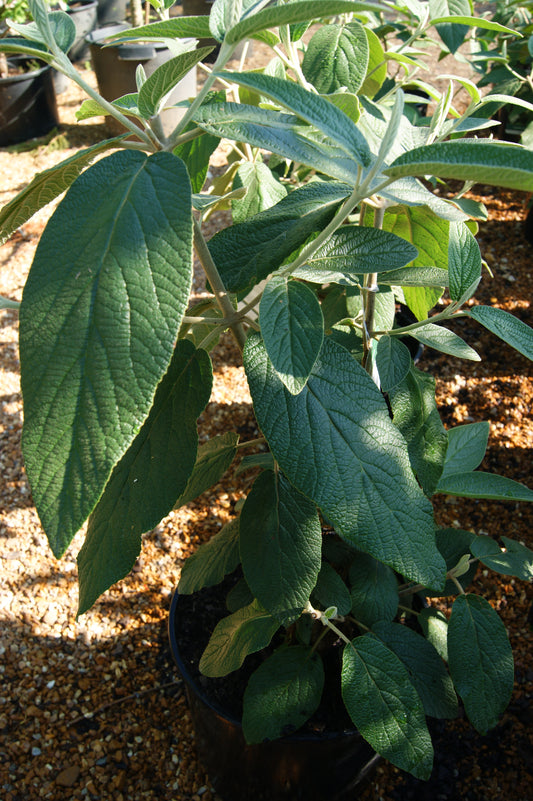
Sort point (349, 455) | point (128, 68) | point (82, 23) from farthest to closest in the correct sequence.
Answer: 1. point (82, 23)
2. point (128, 68)
3. point (349, 455)

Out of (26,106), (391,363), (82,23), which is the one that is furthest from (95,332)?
(82,23)

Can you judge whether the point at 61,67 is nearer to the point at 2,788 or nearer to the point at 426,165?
the point at 426,165

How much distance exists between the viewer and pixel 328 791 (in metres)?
1.34

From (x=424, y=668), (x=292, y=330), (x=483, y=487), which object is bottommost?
(x=424, y=668)

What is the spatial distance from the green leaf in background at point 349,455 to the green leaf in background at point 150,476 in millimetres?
117

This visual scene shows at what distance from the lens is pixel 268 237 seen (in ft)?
2.69

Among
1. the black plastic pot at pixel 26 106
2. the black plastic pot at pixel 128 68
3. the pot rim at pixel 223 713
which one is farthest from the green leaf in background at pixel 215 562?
the black plastic pot at pixel 26 106

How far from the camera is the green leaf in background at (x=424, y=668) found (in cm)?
116

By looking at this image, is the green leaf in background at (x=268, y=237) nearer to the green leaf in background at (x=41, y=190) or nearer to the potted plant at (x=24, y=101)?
the green leaf in background at (x=41, y=190)

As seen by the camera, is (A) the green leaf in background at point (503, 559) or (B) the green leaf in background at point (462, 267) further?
(A) the green leaf in background at point (503, 559)

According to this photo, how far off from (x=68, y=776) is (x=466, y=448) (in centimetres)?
124

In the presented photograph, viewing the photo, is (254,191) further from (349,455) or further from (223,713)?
(223,713)

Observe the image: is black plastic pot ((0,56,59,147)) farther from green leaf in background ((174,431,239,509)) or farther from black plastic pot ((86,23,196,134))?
green leaf in background ((174,431,239,509))

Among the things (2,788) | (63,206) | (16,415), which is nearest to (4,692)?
(2,788)
